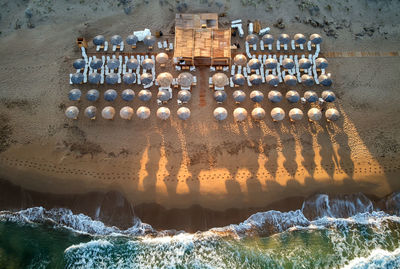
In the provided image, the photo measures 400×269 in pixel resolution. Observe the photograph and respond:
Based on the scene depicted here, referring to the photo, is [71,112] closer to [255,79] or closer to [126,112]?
[126,112]

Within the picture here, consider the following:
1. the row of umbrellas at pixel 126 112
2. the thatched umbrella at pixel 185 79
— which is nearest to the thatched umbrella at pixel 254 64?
the thatched umbrella at pixel 185 79

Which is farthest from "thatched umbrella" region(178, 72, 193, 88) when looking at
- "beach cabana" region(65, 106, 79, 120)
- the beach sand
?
"beach cabana" region(65, 106, 79, 120)

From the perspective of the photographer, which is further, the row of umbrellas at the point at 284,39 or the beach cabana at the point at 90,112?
the row of umbrellas at the point at 284,39

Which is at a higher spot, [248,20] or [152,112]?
[248,20]

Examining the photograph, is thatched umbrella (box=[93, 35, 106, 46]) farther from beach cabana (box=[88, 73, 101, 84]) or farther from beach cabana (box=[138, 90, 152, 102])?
beach cabana (box=[138, 90, 152, 102])

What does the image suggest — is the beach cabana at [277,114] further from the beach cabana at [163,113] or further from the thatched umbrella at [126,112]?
the thatched umbrella at [126,112]

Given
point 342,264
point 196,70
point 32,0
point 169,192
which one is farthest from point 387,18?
point 32,0

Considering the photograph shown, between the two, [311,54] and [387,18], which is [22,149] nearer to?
[311,54]
